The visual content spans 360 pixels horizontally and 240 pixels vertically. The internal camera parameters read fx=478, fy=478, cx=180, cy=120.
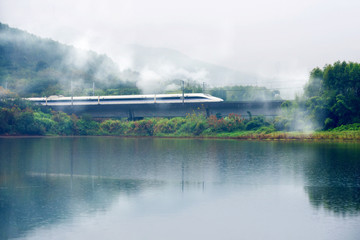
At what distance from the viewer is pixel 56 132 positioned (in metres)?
73.8

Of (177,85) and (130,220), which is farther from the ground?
(177,85)

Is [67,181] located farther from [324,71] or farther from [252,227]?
[324,71]

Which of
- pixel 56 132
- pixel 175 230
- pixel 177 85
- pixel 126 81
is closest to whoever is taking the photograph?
pixel 175 230

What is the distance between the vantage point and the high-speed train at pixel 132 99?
7486 centimetres

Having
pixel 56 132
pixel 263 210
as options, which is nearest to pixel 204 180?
pixel 263 210

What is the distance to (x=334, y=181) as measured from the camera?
23766 millimetres

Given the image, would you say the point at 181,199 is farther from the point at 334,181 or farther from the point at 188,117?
the point at 188,117

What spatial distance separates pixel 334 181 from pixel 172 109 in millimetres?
53685

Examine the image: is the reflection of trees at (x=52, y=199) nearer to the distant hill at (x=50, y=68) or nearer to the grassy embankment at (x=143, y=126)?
the grassy embankment at (x=143, y=126)

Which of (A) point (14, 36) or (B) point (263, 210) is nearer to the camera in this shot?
(B) point (263, 210)

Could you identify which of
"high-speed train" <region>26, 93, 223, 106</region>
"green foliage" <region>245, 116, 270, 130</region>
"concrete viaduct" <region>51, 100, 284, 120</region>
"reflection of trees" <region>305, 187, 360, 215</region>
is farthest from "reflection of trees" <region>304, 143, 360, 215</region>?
"high-speed train" <region>26, 93, 223, 106</region>

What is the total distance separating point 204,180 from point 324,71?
132 ft

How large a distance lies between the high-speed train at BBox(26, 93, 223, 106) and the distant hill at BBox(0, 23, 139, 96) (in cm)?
1557

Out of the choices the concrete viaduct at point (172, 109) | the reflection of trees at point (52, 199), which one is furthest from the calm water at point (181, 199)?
the concrete viaduct at point (172, 109)
